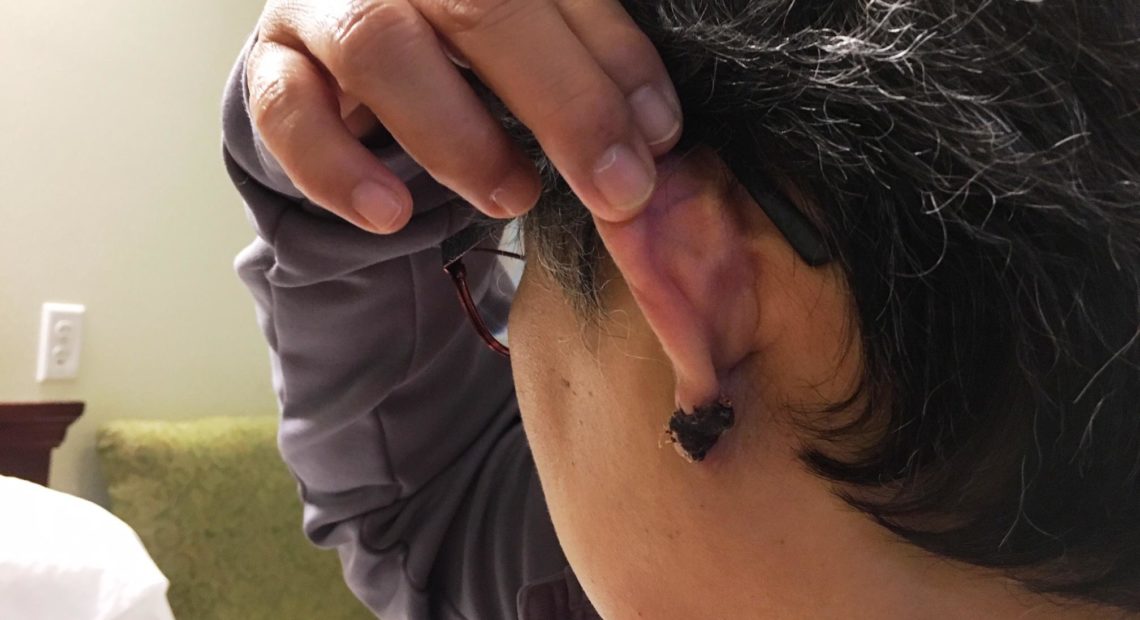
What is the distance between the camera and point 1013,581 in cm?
45

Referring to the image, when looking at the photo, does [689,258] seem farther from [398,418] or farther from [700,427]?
[398,418]

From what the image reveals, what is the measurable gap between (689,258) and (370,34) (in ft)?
0.59

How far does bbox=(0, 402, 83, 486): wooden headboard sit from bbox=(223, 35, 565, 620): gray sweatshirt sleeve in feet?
2.12

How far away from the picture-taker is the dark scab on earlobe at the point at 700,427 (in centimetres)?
44

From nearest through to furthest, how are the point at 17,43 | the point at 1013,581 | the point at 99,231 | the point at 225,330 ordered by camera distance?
the point at 1013,581
the point at 17,43
the point at 99,231
the point at 225,330

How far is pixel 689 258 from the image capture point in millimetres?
426

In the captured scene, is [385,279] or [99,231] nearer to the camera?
[385,279]

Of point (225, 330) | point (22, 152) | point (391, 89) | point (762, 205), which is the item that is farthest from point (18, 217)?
point (762, 205)

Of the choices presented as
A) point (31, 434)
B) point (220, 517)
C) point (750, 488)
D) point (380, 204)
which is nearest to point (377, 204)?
point (380, 204)

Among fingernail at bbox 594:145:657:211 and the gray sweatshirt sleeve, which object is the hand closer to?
fingernail at bbox 594:145:657:211

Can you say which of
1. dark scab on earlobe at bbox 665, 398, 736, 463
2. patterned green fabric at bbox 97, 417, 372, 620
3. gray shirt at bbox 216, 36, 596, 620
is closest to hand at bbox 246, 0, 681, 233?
dark scab on earlobe at bbox 665, 398, 736, 463

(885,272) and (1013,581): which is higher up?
(885,272)

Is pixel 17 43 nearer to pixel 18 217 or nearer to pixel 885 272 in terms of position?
pixel 18 217

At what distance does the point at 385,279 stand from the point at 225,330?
1128mm
